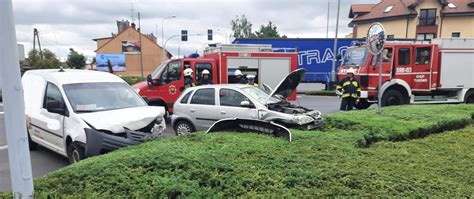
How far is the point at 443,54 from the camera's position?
12.6 m

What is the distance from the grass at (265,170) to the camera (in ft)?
9.87

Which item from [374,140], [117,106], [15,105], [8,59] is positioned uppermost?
[8,59]

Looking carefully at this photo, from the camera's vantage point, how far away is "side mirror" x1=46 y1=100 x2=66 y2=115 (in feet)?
18.9

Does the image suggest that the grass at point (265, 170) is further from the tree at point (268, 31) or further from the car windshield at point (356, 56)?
the tree at point (268, 31)

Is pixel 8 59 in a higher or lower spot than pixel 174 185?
higher

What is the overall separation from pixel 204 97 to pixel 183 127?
94 centimetres

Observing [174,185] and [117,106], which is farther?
[117,106]

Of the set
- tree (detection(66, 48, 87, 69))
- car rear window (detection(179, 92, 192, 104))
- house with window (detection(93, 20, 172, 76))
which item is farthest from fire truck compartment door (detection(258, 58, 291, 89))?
tree (detection(66, 48, 87, 69))

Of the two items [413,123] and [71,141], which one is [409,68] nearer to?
[413,123]

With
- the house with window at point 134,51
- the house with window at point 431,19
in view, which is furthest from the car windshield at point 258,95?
the house with window at point 134,51

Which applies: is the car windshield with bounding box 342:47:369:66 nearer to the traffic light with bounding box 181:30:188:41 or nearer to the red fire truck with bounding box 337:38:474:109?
the red fire truck with bounding box 337:38:474:109

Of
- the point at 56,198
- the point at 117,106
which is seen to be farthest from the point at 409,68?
the point at 56,198

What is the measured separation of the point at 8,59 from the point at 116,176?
136cm

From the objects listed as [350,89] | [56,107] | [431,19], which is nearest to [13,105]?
[56,107]
